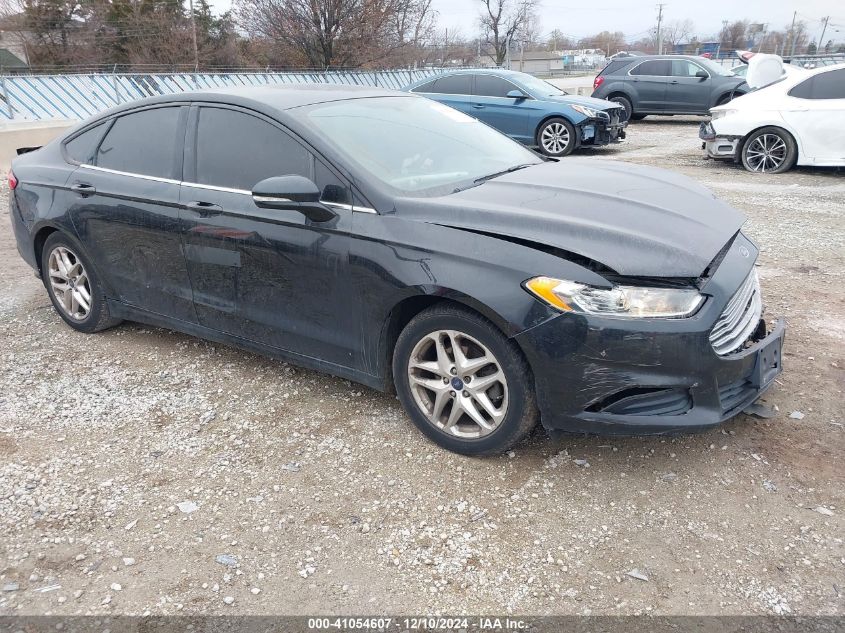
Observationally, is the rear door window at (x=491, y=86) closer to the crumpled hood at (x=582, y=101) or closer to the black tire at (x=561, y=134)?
the crumpled hood at (x=582, y=101)

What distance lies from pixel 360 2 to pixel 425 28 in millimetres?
12224

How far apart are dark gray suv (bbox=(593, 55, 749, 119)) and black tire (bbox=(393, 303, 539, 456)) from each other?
14.7m

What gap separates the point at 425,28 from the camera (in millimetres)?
38094

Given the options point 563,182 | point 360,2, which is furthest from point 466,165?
point 360,2

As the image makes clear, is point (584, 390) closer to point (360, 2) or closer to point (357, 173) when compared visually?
point (357, 173)

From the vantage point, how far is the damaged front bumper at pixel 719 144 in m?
10.1

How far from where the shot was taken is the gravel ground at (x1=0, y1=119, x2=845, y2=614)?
2.39m

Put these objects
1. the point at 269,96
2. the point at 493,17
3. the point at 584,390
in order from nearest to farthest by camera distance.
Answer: the point at 584,390
the point at 269,96
the point at 493,17

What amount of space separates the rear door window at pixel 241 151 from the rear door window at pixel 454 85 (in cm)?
953

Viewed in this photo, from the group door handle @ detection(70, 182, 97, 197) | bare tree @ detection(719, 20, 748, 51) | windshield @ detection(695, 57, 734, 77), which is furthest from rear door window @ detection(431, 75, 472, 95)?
bare tree @ detection(719, 20, 748, 51)

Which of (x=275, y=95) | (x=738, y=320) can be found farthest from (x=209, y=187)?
(x=738, y=320)

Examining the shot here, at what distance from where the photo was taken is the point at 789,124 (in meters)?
9.59

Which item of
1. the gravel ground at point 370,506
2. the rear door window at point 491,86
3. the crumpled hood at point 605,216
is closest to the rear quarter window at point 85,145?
the gravel ground at point 370,506

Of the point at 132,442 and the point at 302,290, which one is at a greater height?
the point at 302,290
